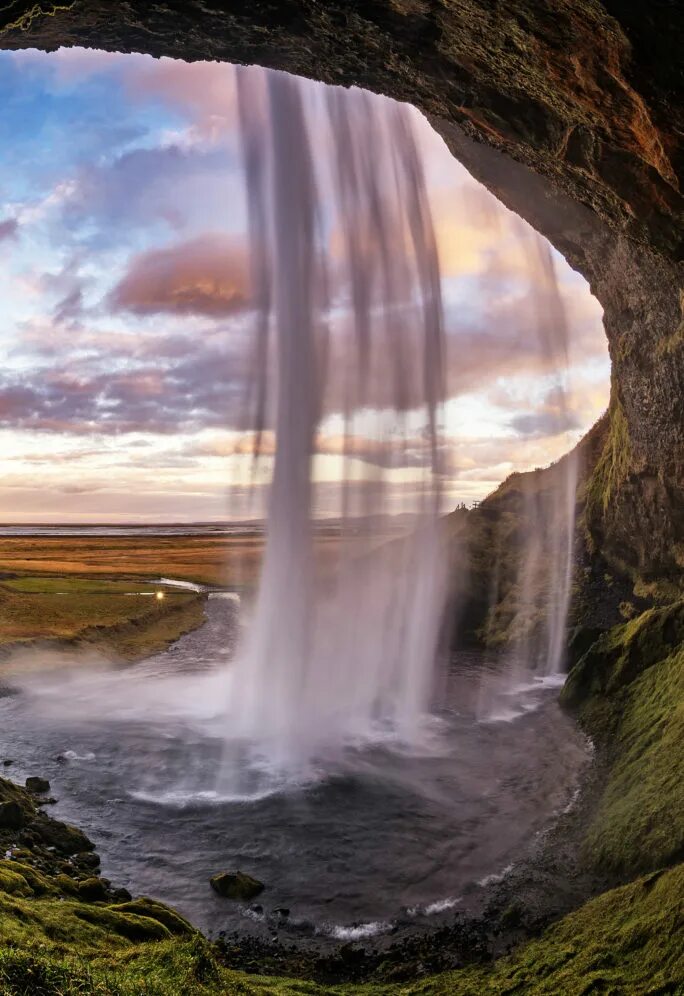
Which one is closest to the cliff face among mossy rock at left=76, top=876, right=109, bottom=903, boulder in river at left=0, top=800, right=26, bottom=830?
mossy rock at left=76, top=876, right=109, bottom=903

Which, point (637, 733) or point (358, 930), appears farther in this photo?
point (637, 733)

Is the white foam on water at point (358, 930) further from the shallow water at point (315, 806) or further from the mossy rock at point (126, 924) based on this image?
the mossy rock at point (126, 924)

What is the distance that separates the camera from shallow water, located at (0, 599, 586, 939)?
506 inches

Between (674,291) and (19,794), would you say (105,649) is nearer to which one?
(19,794)

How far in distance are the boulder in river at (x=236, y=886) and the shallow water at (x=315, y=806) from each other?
0.68 ft

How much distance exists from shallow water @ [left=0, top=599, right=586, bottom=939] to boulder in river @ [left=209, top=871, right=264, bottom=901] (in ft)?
0.68

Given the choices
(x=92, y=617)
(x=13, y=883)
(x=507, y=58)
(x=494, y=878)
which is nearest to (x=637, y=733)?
(x=494, y=878)

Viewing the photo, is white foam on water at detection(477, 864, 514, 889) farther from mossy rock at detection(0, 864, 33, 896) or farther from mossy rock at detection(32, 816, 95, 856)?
mossy rock at detection(32, 816, 95, 856)

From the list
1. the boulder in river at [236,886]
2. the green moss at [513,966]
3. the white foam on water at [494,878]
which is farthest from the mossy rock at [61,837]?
the white foam on water at [494,878]

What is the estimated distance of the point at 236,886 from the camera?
12.9 meters

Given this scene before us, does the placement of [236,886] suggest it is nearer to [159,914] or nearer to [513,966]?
[159,914]

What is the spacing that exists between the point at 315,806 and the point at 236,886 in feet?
13.9

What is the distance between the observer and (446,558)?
42594 millimetres

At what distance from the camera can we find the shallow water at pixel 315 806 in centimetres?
1286
